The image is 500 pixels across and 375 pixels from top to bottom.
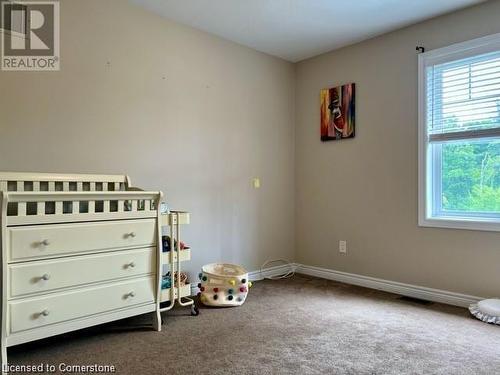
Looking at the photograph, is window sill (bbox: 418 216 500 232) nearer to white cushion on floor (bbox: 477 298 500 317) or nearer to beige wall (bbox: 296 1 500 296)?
beige wall (bbox: 296 1 500 296)

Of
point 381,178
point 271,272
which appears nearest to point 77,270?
point 271,272

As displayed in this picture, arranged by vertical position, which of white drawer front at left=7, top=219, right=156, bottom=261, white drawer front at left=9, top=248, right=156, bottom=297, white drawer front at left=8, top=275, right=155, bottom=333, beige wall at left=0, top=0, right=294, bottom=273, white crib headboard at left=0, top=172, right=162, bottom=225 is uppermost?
beige wall at left=0, top=0, right=294, bottom=273

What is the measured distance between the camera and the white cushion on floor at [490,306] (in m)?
2.44

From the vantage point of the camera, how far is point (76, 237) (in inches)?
78.7

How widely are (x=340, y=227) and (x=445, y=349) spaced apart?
5.55 feet

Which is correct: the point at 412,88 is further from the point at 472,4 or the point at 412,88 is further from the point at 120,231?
the point at 120,231

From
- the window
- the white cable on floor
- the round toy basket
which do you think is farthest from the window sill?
the round toy basket

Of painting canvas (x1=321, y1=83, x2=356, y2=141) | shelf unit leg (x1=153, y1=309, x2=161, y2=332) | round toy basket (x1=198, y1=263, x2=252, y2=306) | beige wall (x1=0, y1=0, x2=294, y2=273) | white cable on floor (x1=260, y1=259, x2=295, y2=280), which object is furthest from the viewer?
white cable on floor (x1=260, y1=259, x2=295, y2=280)

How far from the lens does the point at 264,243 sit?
3748mm

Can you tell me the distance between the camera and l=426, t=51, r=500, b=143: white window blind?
269 centimetres

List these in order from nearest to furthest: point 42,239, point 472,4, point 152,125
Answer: point 42,239, point 472,4, point 152,125

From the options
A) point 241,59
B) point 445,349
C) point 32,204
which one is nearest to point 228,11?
point 241,59

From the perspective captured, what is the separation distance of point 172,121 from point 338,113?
167 cm

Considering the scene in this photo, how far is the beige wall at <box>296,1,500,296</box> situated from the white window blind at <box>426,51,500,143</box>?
0.16 m
